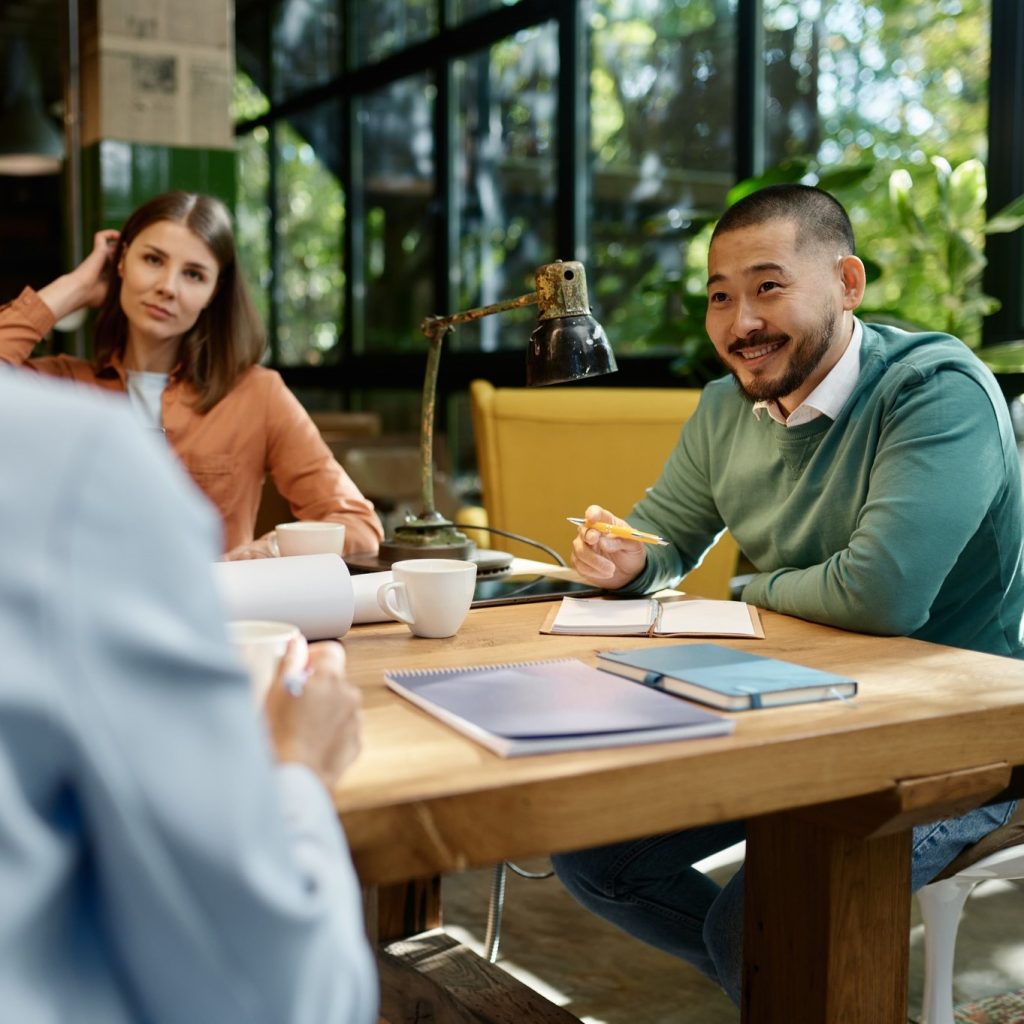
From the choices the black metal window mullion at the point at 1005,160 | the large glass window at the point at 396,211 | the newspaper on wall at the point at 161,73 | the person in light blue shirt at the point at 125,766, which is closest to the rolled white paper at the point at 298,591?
the person in light blue shirt at the point at 125,766

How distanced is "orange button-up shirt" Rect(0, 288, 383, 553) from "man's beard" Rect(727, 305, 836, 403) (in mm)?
892

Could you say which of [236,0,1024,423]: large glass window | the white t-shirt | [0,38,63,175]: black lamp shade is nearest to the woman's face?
the white t-shirt

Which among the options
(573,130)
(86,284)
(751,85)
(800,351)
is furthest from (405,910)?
(573,130)

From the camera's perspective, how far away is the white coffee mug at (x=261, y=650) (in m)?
0.89

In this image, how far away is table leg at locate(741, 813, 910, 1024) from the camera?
3.79 ft

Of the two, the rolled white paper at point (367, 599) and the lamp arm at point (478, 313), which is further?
the lamp arm at point (478, 313)

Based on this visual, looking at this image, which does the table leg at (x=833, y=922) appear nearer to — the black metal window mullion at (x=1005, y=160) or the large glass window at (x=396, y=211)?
the black metal window mullion at (x=1005, y=160)

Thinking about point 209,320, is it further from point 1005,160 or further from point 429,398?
point 1005,160

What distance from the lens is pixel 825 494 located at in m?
1.66

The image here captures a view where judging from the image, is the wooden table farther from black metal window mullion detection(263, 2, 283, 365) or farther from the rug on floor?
black metal window mullion detection(263, 2, 283, 365)

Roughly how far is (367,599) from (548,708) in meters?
0.48

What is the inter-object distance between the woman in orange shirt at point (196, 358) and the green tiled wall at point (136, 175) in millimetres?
1628

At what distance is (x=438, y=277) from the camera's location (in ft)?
19.9

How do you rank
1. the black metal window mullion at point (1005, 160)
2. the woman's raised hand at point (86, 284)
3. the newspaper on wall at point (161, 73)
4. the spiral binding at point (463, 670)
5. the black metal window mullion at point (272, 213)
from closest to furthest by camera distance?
the spiral binding at point (463, 670)
the woman's raised hand at point (86, 284)
the black metal window mullion at point (1005, 160)
the newspaper on wall at point (161, 73)
the black metal window mullion at point (272, 213)
